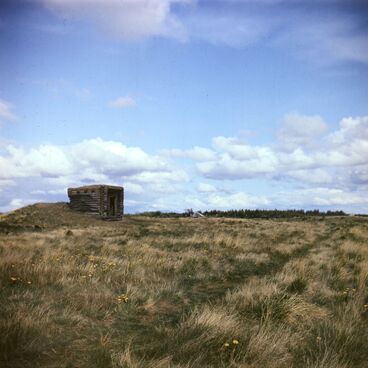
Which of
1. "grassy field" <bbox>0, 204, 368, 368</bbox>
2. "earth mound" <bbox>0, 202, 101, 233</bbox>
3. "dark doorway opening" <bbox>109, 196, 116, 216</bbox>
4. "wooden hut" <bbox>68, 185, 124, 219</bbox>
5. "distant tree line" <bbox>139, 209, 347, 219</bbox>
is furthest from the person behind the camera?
"distant tree line" <bbox>139, 209, 347, 219</bbox>

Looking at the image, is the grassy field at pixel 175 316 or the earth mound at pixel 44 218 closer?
the grassy field at pixel 175 316

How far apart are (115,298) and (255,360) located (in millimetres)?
2956

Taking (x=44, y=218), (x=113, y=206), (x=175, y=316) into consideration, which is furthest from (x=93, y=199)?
(x=175, y=316)

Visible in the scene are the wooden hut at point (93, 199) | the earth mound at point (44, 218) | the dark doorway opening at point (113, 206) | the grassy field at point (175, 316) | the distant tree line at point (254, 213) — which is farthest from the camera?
the distant tree line at point (254, 213)

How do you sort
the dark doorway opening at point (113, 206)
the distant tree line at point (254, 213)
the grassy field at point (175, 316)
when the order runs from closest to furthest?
the grassy field at point (175, 316), the dark doorway opening at point (113, 206), the distant tree line at point (254, 213)

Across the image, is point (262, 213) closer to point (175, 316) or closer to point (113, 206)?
point (113, 206)

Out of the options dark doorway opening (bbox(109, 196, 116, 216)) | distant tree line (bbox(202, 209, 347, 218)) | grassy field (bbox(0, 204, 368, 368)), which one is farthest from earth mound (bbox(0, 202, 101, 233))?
distant tree line (bbox(202, 209, 347, 218))

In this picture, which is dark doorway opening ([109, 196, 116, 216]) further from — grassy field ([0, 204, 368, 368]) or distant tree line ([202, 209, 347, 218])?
grassy field ([0, 204, 368, 368])

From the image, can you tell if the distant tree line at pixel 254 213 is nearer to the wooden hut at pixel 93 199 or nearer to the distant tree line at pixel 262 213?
the distant tree line at pixel 262 213

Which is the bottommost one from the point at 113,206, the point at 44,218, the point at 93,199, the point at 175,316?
the point at 175,316

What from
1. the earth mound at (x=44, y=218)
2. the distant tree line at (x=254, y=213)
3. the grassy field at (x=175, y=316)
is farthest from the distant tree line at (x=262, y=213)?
the grassy field at (x=175, y=316)

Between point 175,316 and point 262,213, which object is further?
point 262,213

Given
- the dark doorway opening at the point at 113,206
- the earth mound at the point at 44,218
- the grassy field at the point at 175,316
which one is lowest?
the grassy field at the point at 175,316

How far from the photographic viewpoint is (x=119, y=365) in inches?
152
